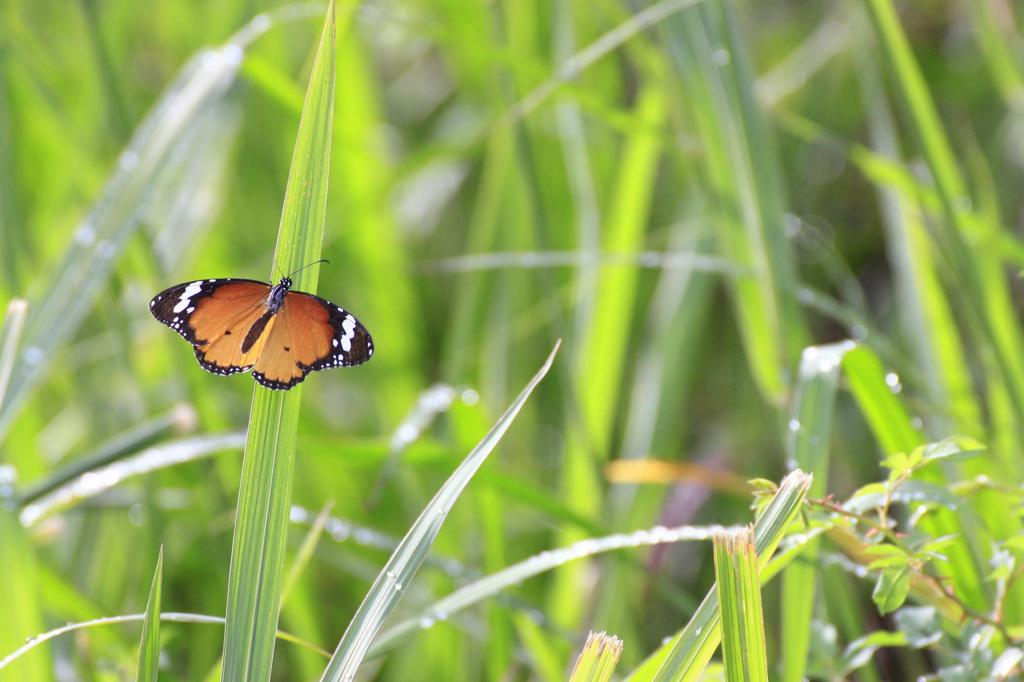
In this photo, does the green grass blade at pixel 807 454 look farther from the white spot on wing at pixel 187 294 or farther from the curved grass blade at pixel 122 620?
the white spot on wing at pixel 187 294

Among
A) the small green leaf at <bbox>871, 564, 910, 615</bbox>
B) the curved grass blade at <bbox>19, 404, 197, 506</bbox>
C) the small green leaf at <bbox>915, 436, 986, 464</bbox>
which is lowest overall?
the small green leaf at <bbox>871, 564, 910, 615</bbox>

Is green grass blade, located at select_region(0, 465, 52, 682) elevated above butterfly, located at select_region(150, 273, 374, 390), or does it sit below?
below

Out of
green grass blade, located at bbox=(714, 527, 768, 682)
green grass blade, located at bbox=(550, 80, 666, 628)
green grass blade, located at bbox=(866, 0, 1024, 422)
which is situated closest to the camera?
green grass blade, located at bbox=(714, 527, 768, 682)

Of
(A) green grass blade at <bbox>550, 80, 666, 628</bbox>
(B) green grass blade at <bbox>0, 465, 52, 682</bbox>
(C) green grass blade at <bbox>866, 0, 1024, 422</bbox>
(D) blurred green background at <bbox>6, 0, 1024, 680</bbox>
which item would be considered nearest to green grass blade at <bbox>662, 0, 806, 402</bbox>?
(D) blurred green background at <bbox>6, 0, 1024, 680</bbox>

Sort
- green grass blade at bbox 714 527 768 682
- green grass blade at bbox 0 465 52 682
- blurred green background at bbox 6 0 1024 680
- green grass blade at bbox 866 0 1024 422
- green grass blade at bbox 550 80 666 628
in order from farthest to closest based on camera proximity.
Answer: green grass blade at bbox 550 80 666 628
blurred green background at bbox 6 0 1024 680
green grass blade at bbox 866 0 1024 422
green grass blade at bbox 0 465 52 682
green grass blade at bbox 714 527 768 682

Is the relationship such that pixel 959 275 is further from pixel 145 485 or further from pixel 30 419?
pixel 30 419

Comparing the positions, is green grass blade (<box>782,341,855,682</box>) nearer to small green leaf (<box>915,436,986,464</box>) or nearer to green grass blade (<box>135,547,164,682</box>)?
small green leaf (<box>915,436,986,464</box>)

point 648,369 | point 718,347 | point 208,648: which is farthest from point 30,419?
point 718,347

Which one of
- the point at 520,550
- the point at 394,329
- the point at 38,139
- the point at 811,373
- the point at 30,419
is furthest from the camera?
the point at 38,139
